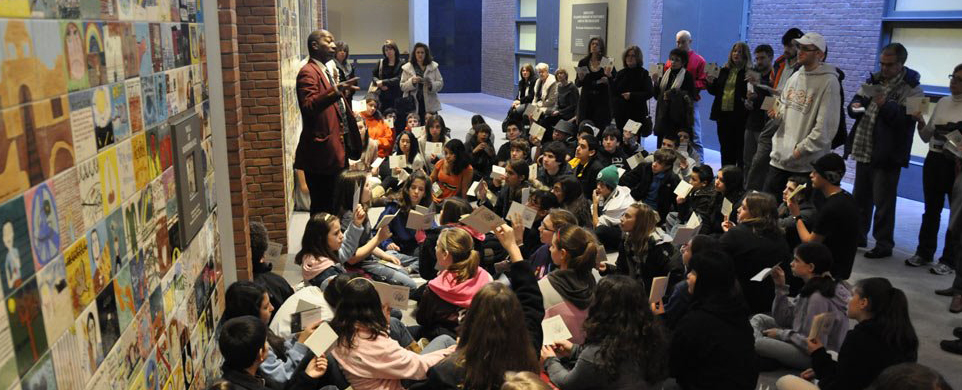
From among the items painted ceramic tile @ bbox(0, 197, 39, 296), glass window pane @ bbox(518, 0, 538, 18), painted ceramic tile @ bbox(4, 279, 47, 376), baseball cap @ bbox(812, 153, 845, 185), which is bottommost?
baseball cap @ bbox(812, 153, 845, 185)

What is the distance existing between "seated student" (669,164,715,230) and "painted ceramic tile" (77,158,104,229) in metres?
5.06

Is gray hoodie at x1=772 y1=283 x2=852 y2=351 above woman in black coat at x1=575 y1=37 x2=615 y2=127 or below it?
below

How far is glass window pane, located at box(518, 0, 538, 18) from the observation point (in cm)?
2053

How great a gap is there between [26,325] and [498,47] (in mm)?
21460

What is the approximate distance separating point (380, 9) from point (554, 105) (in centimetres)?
1462

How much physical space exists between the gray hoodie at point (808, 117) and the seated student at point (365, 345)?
4415 millimetres

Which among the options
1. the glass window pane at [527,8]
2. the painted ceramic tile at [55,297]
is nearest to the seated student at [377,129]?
the painted ceramic tile at [55,297]

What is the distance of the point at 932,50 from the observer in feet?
29.1

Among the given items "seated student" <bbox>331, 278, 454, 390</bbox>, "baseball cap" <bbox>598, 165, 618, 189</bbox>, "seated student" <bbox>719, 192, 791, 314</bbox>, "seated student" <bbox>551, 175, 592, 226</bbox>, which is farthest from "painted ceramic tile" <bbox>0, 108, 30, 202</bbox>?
"baseball cap" <bbox>598, 165, 618, 189</bbox>

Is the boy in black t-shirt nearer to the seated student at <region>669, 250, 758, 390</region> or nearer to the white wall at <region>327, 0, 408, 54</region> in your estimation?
the seated student at <region>669, 250, 758, 390</region>

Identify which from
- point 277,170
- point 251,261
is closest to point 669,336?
point 251,261

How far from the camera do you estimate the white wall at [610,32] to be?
12125mm

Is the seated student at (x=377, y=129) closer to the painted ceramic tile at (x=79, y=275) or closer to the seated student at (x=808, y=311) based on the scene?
the seated student at (x=808, y=311)

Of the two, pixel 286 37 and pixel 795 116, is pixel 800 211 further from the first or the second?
pixel 286 37
